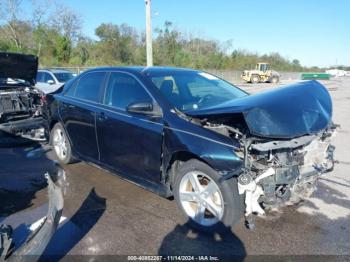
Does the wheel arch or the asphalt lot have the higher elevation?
the wheel arch

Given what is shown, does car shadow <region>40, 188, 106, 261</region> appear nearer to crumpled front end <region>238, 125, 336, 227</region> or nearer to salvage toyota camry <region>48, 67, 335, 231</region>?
salvage toyota camry <region>48, 67, 335, 231</region>

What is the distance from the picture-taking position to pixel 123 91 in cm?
452

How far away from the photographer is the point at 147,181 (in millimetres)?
4160

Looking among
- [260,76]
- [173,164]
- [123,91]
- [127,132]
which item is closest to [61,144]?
[123,91]

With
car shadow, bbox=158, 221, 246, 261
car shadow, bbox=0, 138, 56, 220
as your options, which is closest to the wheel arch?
car shadow, bbox=158, 221, 246, 261

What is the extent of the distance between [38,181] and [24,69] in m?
3.27

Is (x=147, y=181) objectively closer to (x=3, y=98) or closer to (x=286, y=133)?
(x=286, y=133)

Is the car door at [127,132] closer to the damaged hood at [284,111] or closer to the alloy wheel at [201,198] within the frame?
the alloy wheel at [201,198]

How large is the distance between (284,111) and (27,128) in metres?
5.52

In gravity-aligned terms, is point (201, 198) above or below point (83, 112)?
below

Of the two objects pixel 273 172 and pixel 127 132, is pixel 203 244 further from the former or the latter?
pixel 127 132

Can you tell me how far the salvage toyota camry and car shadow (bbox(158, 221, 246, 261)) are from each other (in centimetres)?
12

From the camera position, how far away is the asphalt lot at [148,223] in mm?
3361

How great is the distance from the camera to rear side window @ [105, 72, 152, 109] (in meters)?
→ 4.23
